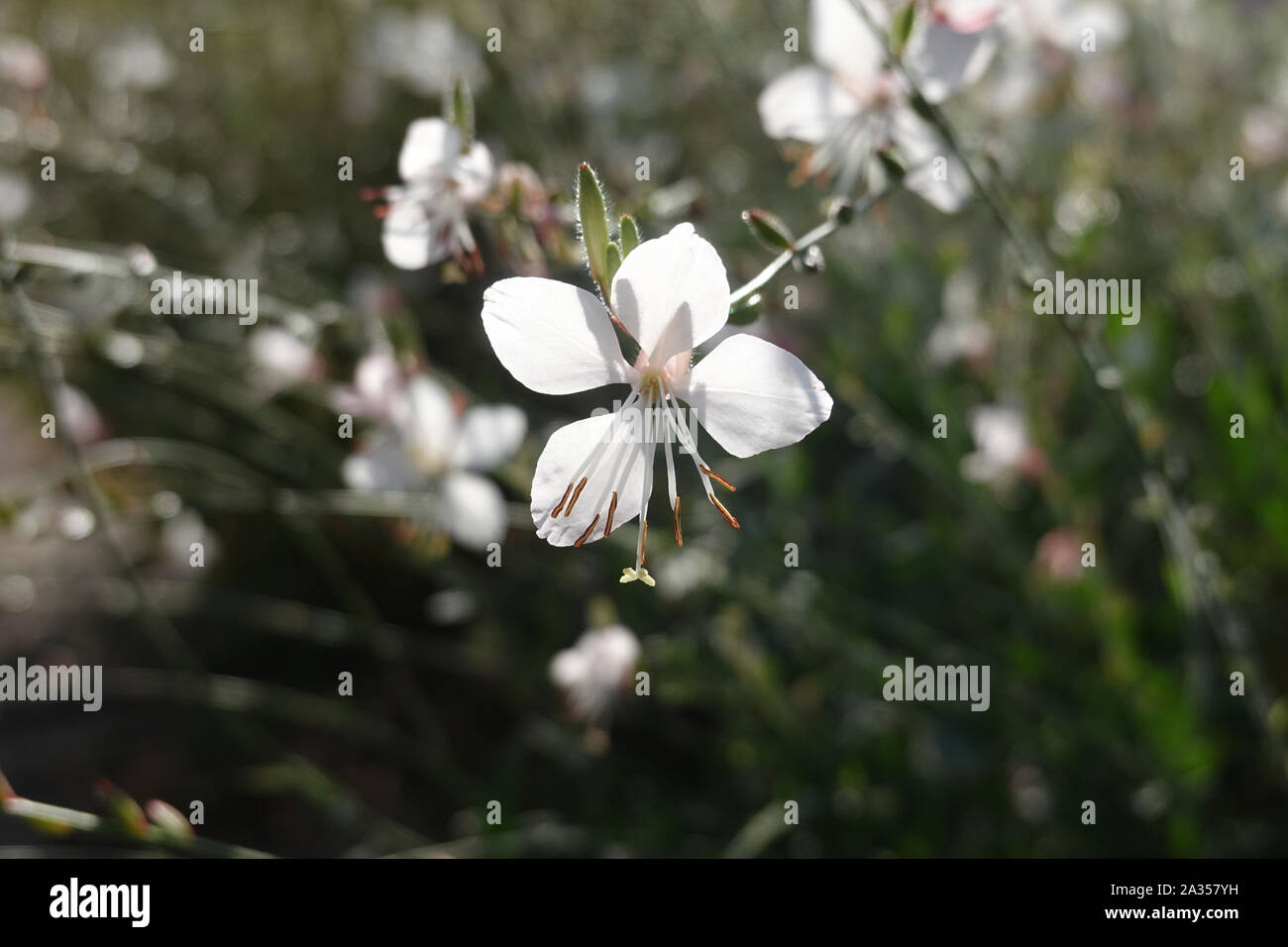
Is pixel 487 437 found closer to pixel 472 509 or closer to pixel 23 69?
pixel 472 509

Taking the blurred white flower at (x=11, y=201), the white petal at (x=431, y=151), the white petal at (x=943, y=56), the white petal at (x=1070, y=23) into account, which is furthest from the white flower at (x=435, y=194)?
the blurred white flower at (x=11, y=201)

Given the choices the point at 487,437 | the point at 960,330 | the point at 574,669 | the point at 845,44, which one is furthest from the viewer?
the point at 960,330

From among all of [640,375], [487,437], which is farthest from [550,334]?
[487,437]

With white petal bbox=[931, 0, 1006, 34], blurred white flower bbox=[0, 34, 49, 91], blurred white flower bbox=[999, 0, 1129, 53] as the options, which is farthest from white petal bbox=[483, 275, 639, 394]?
blurred white flower bbox=[0, 34, 49, 91]

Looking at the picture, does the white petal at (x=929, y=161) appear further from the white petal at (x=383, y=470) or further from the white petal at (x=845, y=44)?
the white petal at (x=383, y=470)

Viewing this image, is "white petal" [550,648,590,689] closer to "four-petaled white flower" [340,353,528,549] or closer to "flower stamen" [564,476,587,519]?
"four-petaled white flower" [340,353,528,549]

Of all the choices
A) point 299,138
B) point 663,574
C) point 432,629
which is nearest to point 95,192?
point 299,138
